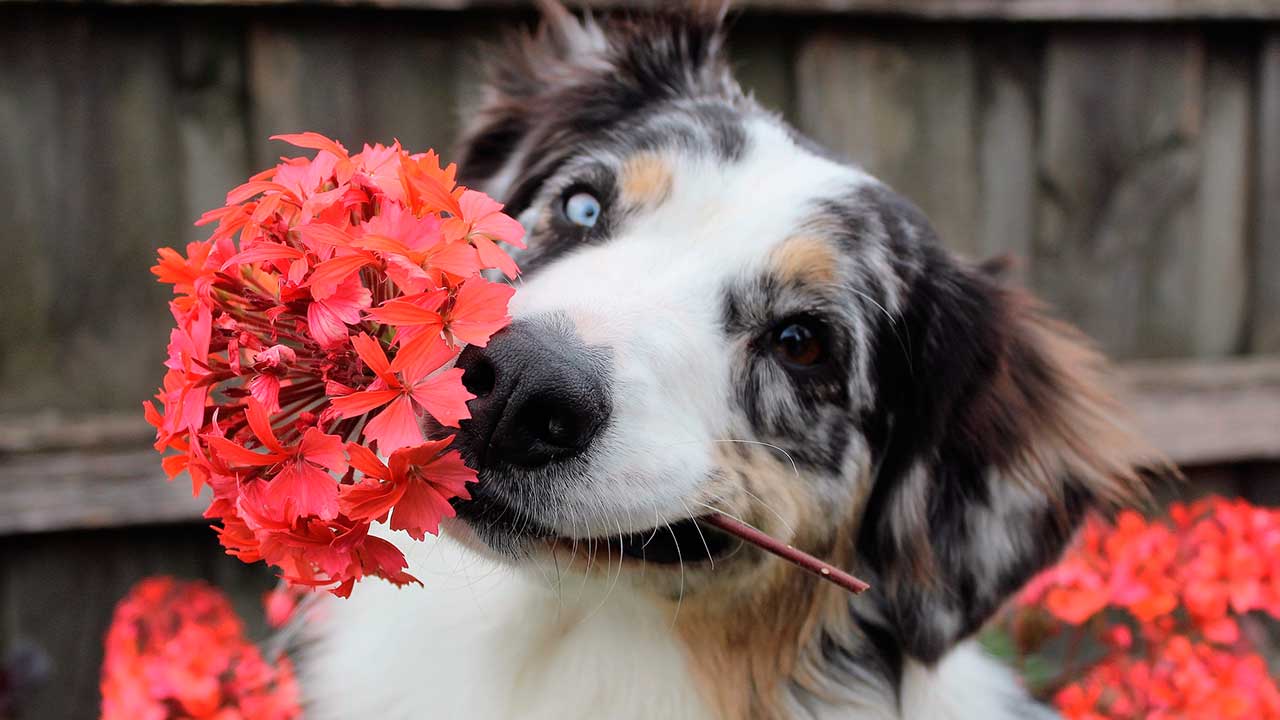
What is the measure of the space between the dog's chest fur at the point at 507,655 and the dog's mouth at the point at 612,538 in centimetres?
15

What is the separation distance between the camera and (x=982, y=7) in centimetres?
384

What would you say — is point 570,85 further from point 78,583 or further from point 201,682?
point 78,583

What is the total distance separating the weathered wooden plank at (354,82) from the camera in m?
3.50

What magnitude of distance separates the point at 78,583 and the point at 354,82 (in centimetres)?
200

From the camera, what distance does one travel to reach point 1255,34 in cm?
413

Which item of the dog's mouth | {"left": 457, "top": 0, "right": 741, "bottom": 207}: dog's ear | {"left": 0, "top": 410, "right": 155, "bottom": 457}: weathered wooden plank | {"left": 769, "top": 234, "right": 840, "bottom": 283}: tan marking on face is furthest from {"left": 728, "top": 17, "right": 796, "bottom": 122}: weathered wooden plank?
{"left": 0, "top": 410, "right": 155, "bottom": 457}: weathered wooden plank

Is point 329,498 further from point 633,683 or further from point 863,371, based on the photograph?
point 863,371

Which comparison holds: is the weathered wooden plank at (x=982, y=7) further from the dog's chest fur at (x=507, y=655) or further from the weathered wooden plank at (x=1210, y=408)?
the dog's chest fur at (x=507, y=655)

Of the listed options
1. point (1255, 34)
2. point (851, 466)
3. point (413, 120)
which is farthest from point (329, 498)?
point (1255, 34)

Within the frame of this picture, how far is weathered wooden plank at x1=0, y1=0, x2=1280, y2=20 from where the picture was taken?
3.49 meters

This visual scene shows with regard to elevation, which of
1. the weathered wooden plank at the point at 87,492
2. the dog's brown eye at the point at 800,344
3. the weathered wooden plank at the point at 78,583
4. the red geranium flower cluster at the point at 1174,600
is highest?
the dog's brown eye at the point at 800,344

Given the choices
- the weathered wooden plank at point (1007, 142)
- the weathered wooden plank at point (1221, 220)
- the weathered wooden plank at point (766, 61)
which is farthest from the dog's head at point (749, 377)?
the weathered wooden plank at point (1221, 220)

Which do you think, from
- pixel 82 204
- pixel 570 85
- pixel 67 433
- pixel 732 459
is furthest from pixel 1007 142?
pixel 67 433

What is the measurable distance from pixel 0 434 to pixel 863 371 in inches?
111
